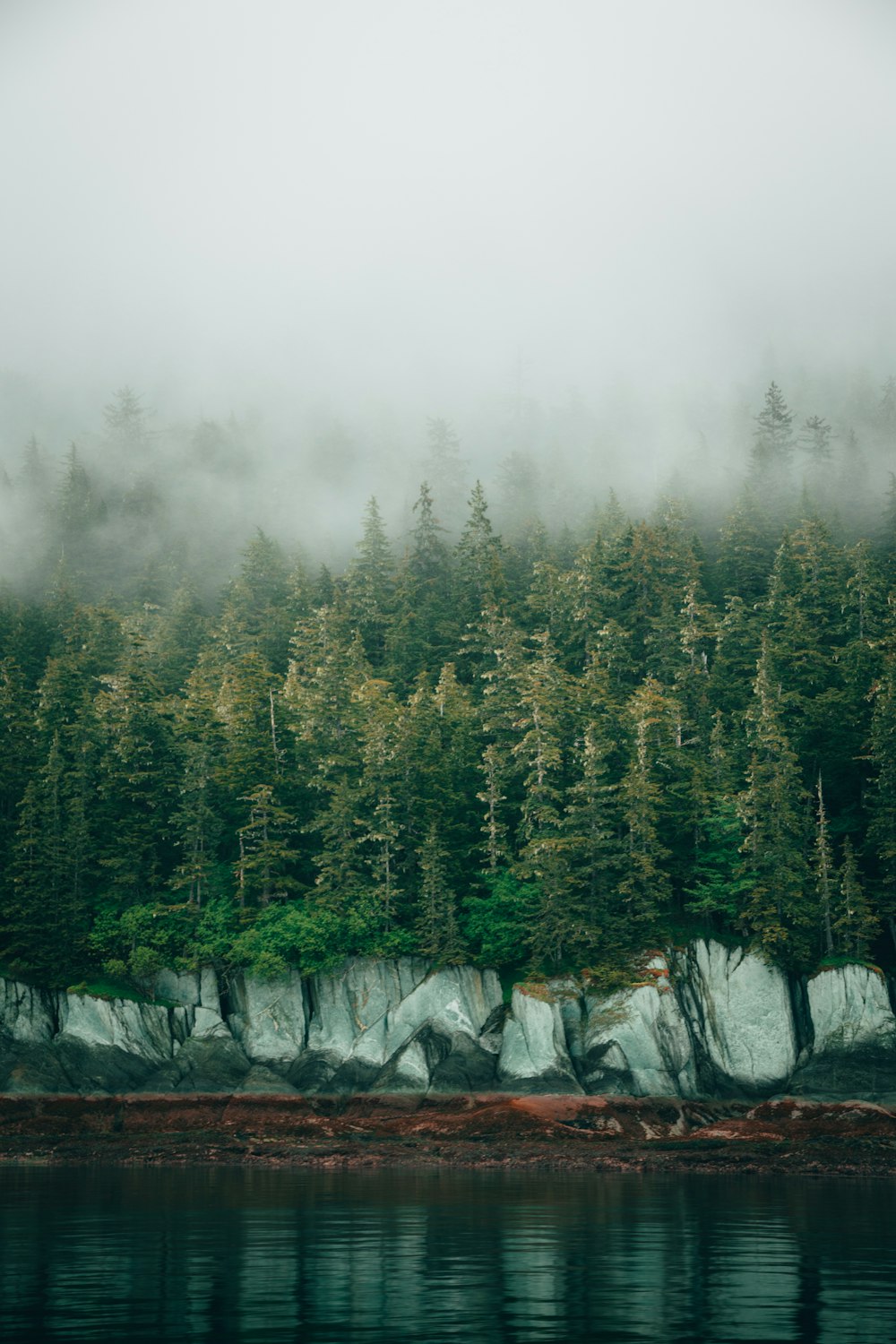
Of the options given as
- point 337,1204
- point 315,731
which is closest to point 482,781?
point 315,731

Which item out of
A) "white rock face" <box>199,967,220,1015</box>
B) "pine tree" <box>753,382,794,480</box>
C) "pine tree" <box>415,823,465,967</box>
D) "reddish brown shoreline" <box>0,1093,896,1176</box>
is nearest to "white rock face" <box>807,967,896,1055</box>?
"reddish brown shoreline" <box>0,1093,896,1176</box>

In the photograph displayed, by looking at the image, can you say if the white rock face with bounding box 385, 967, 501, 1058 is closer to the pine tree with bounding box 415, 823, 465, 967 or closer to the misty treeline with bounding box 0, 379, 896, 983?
the pine tree with bounding box 415, 823, 465, 967

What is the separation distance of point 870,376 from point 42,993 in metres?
171

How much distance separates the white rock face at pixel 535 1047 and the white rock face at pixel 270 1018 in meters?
12.2

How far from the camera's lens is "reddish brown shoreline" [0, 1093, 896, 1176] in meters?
52.5

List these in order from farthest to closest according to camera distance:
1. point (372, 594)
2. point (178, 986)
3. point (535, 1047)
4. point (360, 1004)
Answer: point (372, 594)
point (178, 986)
point (360, 1004)
point (535, 1047)

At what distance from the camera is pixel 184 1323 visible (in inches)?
740

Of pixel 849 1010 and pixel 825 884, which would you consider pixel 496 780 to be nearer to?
pixel 825 884

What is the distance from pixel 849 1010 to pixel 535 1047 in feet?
55.5

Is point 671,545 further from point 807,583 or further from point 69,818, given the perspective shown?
point 69,818

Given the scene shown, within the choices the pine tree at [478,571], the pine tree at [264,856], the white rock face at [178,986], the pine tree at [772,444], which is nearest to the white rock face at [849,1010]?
the pine tree at [264,856]

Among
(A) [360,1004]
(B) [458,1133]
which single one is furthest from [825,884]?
(A) [360,1004]

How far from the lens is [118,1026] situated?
67.5 m

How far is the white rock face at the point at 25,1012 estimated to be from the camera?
218 ft
